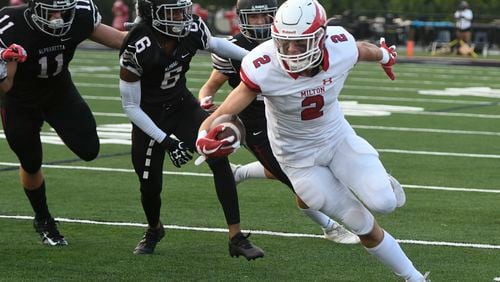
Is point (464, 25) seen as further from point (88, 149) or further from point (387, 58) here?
point (387, 58)

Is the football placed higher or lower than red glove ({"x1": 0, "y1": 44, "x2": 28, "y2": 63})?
higher

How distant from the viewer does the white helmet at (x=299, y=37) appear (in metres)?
5.47

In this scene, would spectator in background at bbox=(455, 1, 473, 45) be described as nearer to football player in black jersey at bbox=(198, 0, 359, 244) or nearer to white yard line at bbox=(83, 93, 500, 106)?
white yard line at bbox=(83, 93, 500, 106)

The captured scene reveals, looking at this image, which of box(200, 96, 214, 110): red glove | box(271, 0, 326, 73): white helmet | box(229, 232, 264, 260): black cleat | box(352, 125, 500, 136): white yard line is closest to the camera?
box(271, 0, 326, 73): white helmet

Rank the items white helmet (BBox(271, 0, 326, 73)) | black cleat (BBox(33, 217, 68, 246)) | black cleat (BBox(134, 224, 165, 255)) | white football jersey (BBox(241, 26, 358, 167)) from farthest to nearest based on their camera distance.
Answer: black cleat (BBox(33, 217, 68, 246))
black cleat (BBox(134, 224, 165, 255))
white football jersey (BBox(241, 26, 358, 167))
white helmet (BBox(271, 0, 326, 73))

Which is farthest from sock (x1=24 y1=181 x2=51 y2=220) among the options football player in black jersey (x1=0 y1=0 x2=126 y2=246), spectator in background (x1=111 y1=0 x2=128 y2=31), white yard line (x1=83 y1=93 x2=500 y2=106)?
spectator in background (x1=111 y1=0 x2=128 y2=31)

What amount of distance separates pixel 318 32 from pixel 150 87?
1450 millimetres

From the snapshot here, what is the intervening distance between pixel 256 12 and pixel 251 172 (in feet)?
4.17

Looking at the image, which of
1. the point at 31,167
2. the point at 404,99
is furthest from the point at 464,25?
the point at 31,167

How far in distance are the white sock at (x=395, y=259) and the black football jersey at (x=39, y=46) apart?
7.40 ft

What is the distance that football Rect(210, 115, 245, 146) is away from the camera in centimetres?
541

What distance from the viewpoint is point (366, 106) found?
51.7ft

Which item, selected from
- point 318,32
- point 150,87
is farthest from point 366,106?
point 318,32

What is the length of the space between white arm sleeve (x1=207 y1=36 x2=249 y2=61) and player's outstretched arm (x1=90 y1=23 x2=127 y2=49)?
0.53 m
